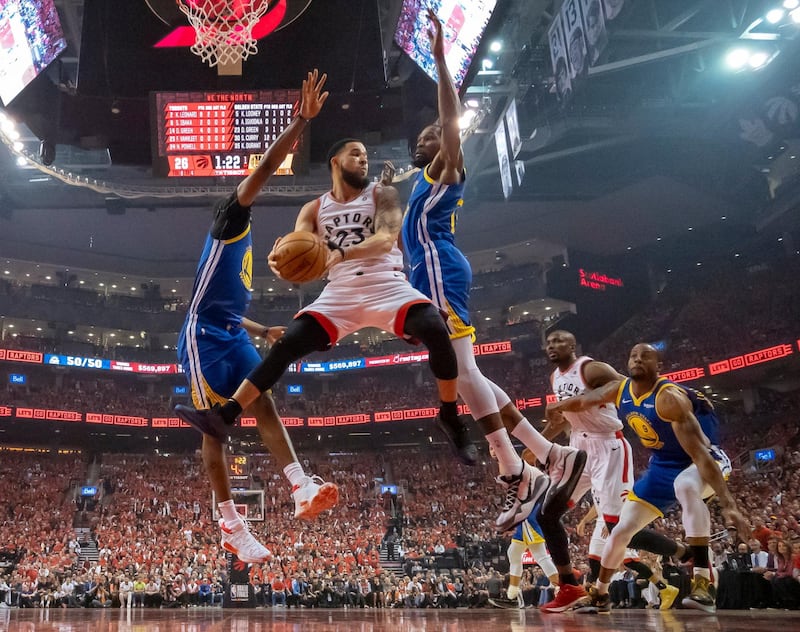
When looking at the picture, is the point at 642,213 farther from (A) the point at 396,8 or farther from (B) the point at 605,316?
(A) the point at 396,8

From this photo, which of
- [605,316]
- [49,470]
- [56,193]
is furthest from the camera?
[605,316]

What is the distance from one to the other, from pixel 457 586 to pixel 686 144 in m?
17.8

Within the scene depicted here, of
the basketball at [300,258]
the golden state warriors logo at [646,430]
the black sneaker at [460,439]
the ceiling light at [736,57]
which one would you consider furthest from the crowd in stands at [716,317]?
the basketball at [300,258]

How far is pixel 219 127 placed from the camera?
11914 millimetres

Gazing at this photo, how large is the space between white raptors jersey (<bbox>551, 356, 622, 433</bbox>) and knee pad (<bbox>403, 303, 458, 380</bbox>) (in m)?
2.86

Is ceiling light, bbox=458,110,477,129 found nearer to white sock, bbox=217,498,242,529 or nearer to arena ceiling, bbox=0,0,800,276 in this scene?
arena ceiling, bbox=0,0,800,276

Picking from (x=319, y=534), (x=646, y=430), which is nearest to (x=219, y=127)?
(x=646, y=430)

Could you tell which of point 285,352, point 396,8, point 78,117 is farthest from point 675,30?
point 285,352

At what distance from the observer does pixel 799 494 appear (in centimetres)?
1791

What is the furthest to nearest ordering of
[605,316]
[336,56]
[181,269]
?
1. [181,269]
2. [605,316]
3. [336,56]

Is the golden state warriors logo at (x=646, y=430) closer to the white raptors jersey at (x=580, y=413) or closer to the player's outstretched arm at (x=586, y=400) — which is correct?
the player's outstretched arm at (x=586, y=400)

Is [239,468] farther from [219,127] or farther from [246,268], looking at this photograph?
[246,268]

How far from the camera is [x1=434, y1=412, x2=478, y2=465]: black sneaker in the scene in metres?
3.99

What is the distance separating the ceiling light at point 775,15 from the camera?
1522cm
